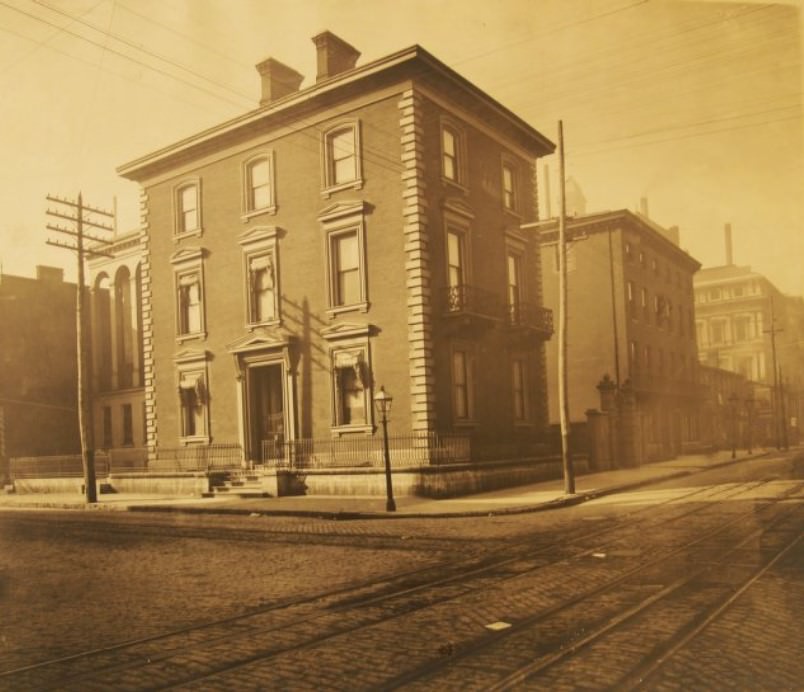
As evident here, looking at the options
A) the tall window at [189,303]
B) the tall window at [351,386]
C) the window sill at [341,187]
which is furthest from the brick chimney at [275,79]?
the tall window at [351,386]

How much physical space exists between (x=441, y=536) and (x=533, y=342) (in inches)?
649

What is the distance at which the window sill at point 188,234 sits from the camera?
2913 centimetres

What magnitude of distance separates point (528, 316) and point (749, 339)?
101 ft

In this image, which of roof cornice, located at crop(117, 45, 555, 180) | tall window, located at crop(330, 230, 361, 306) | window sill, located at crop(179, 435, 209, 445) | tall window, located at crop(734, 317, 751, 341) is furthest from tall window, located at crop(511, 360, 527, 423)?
tall window, located at crop(734, 317, 751, 341)

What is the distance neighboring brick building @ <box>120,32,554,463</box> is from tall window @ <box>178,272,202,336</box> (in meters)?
0.06

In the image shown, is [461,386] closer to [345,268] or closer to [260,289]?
[345,268]

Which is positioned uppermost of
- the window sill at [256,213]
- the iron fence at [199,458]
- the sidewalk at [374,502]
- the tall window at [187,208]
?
the tall window at [187,208]

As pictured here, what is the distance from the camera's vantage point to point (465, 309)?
80.2 ft

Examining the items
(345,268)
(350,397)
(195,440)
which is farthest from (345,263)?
(195,440)

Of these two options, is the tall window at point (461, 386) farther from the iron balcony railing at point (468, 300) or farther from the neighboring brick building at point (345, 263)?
the iron balcony railing at point (468, 300)

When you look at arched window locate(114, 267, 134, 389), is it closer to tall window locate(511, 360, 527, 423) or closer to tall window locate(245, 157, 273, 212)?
tall window locate(245, 157, 273, 212)

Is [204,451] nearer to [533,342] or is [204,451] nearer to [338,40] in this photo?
[533,342]

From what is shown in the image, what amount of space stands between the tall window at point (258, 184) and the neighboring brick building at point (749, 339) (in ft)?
75.7

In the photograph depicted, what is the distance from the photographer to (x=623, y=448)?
34.5 m
